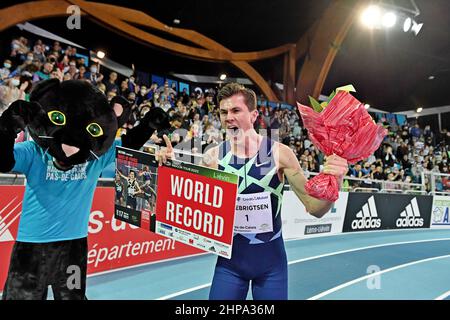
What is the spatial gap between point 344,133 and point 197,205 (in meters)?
0.87

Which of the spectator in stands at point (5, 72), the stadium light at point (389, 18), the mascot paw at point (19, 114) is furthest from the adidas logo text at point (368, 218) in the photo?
the mascot paw at point (19, 114)

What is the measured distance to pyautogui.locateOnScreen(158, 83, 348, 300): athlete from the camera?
195 cm

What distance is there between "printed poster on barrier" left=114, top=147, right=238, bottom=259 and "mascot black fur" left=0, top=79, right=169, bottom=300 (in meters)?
0.22

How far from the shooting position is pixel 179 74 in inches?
590

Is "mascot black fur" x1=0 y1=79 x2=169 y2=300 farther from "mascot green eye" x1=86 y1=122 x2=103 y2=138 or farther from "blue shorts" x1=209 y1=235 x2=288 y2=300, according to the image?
"blue shorts" x1=209 y1=235 x2=288 y2=300

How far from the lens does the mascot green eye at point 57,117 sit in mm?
1866

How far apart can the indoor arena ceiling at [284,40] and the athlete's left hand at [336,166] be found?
9.89m

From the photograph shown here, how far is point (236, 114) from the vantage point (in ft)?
6.64

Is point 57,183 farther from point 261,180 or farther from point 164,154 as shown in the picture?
point 261,180

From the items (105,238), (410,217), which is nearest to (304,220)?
(410,217)

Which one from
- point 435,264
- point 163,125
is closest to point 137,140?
point 163,125

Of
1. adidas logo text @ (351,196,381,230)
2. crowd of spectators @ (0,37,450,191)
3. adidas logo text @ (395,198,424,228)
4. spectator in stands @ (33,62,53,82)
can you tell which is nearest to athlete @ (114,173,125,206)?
crowd of spectators @ (0,37,450,191)

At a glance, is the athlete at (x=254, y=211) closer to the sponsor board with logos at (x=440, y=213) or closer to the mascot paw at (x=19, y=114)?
the mascot paw at (x=19, y=114)

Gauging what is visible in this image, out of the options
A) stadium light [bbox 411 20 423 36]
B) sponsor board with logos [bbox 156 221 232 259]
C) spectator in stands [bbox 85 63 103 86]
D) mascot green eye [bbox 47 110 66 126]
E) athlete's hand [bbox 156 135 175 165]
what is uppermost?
stadium light [bbox 411 20 423 36]
